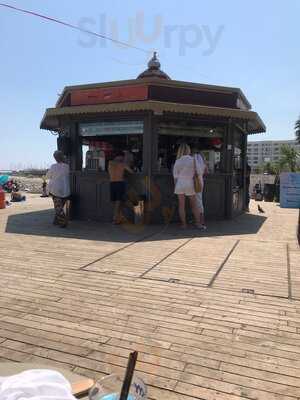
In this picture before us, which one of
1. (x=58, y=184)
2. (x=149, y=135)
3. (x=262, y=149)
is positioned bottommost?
(x=58, y=184)

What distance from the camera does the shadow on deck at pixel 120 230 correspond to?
7.52 metres

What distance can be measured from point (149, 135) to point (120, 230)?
2.22 m

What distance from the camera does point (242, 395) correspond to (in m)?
2.34

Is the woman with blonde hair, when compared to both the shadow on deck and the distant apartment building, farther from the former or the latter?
the distant apartment building

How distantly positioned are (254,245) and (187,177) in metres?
2.17

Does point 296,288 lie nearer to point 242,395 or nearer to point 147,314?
point 147,314

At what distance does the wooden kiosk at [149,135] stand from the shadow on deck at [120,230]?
0.60 m

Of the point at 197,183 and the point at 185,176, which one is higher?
the point at 185,176

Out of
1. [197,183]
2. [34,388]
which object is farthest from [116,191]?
[34,388]

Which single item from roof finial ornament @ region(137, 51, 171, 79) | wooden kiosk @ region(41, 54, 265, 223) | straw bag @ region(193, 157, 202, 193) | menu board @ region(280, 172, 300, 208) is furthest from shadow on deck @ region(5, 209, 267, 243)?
menu board @ region(280, 172, 300, 208)

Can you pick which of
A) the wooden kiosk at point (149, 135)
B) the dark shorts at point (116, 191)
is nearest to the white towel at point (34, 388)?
the dark shorts at point (116, 191)

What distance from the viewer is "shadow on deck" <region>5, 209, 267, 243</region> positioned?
7516 mm

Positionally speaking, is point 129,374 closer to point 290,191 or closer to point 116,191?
point 116,191

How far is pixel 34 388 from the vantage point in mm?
1669
